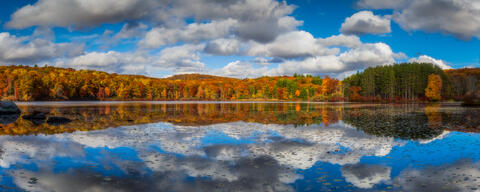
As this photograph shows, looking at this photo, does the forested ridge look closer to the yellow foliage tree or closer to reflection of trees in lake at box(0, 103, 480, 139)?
the yellow foliage tree

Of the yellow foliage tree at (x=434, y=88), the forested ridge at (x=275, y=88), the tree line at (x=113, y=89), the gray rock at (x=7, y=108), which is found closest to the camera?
the gray rock at (x=7, y=108)

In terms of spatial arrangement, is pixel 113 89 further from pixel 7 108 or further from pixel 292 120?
pixel 292 120

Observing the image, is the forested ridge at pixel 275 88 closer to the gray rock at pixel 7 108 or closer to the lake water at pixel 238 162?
the gray rock at pixel 7 108

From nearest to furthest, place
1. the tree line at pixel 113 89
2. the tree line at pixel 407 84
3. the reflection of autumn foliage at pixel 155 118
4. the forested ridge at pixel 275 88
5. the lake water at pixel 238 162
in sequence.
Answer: the lake water at pixel 238 162 → the reflection of autumn foliage at pixel 155 118 → the tree line at pixel 407 84 → the forested ridge at pixel 275 88 → the tree line at pixel 113 89

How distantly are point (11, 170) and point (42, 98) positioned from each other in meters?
132

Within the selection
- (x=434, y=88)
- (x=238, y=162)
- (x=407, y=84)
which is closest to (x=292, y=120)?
(x=238, y=162)

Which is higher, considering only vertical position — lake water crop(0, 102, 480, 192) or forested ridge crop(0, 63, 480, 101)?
forested ridge crop(0, 63, 480, 101)

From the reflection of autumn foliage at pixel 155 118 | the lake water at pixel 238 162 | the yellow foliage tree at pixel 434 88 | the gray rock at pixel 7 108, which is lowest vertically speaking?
the lake water at pixel 238 162

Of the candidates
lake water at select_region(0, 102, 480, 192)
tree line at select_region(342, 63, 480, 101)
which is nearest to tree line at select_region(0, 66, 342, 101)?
tree line at select_region(342, 63, 480, 101)

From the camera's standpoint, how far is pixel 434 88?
110938 millimetres

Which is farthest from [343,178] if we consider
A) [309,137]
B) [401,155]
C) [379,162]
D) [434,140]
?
[434,140]

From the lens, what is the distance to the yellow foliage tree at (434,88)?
109 meters

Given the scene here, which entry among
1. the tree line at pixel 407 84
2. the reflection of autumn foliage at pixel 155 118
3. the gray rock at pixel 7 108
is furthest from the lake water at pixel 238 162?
the tree line at pixel 407 84

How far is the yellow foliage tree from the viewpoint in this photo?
10912 cm
